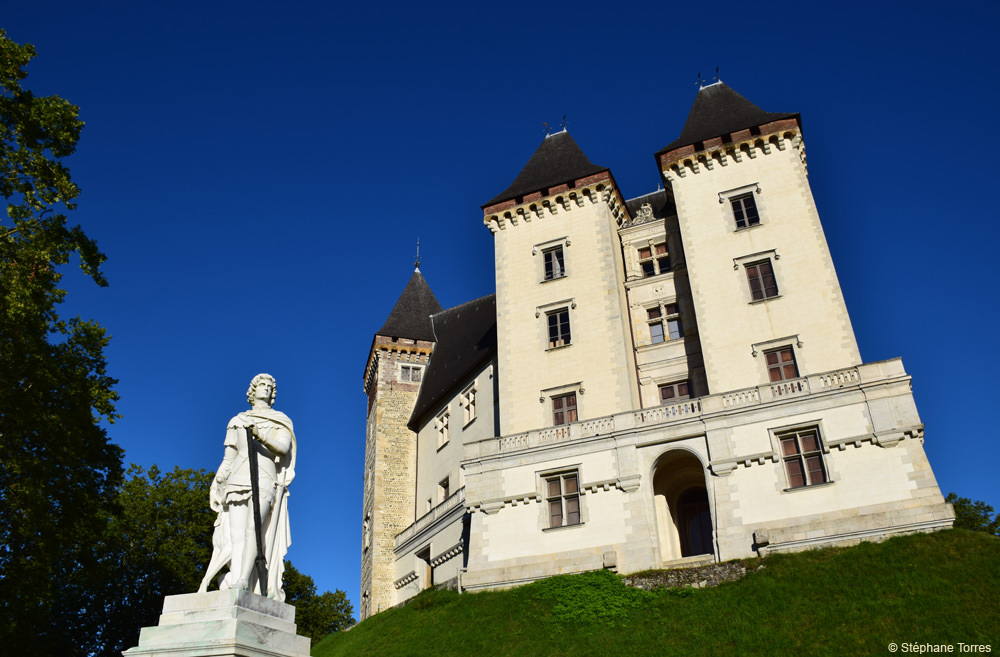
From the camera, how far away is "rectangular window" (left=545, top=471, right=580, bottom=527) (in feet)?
99.0

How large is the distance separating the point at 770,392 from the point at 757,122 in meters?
13.5

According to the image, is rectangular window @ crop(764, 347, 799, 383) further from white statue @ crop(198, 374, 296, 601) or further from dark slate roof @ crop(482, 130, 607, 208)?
white statue @ crop(198, 374, 296, 601)

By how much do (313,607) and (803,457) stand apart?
3976 centimetres

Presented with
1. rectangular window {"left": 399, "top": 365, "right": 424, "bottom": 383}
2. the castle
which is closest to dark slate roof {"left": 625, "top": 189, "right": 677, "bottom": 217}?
the castle

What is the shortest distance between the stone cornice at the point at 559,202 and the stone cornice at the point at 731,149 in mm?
3074

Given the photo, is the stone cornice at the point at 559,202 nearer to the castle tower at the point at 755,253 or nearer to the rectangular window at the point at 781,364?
the castle tower at the point at 755,253

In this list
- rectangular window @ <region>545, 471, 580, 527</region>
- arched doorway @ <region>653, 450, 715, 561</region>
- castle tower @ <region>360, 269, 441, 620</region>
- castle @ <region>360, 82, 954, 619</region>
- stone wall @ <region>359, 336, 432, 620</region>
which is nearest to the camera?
castle @ <region>360, 82, 954, 619</region>

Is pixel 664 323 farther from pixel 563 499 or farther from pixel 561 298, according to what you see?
pixel 563 499

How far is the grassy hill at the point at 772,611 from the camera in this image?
1961 centimetres

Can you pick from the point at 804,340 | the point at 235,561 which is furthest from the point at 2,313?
the point at 804,340

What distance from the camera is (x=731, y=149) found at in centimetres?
3522

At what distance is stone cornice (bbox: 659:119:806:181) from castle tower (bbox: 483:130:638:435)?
3395mm

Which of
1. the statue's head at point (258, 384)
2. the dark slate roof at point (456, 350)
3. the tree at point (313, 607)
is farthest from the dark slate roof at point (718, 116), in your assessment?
the tree at point (313, 607)

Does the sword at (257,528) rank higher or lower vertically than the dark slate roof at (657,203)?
lower
